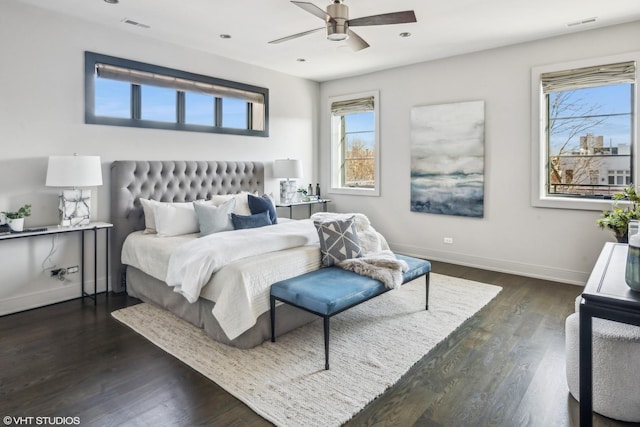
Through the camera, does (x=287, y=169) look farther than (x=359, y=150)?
No

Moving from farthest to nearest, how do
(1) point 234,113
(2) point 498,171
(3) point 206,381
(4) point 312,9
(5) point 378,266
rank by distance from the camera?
1. (1) point 234,113
2. (2) point 498,171
3. (5) point 378,266
4. (4) point 312,9
5. (3) point 206,381

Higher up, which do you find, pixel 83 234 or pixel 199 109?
pixel 199 109

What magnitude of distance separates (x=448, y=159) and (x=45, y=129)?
15.1ft

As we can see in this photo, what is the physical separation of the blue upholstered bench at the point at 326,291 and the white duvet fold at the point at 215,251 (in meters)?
0.42

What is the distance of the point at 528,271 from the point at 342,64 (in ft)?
12.0

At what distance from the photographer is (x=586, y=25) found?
405cm

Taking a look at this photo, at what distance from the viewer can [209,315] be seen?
3010 mm

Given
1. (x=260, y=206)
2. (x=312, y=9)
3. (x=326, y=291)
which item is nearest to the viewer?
(x=326, y=291)

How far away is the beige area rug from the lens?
2.23 metres

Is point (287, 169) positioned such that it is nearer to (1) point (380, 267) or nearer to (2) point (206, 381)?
(1) point (380, 267)

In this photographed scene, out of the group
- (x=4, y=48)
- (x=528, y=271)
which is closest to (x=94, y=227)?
(x=4, y=48)

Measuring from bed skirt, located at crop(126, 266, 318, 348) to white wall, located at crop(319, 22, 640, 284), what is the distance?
2.84m

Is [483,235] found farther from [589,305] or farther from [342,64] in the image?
[589,305]
